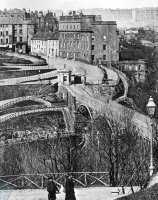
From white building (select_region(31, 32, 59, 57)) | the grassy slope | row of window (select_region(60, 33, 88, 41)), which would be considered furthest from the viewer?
white building (select_region(31, 32, 59, 57))

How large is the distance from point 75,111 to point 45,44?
48.3ft

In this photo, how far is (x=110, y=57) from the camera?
101 feet

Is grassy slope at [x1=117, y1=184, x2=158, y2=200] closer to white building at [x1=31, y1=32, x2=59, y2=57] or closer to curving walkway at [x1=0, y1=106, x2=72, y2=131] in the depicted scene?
curving walkway at [x1=0, y1=106, x2=72, y2=131]

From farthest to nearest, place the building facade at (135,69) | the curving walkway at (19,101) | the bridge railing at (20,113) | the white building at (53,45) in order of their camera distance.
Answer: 1. the building facade at (135,69)
2. the white building at (53,45)
3. the curving walkway at (19,101)
4. the bridge railing at (20,113)

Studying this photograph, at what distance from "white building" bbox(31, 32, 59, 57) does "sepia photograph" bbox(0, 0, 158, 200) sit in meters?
0.07

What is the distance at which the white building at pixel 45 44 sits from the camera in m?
31.2

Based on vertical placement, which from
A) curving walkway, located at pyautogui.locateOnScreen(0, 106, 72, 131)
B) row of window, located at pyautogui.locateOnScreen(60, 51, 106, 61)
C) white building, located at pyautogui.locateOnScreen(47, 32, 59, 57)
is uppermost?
white building, located at pyautogui.locateOnScreen(47, 32, 59, 57)

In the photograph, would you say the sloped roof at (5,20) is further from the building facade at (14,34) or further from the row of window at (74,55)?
the row of window at (74,55)

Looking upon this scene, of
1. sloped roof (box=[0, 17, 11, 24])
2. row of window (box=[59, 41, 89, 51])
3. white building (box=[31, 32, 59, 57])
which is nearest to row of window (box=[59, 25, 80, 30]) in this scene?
white building (box=[31, 32, 59, 57])

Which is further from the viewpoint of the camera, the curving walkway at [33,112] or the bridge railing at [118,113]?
the curving walkway at [33,112]

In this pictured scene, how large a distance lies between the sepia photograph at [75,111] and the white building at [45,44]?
0.24 feet

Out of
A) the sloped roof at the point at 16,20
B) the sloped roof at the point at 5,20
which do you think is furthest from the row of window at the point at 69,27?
the sloped roof at the point at 5,20

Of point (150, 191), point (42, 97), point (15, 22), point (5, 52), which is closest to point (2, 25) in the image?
point (15, 22)

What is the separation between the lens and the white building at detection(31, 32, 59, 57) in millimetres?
31250
